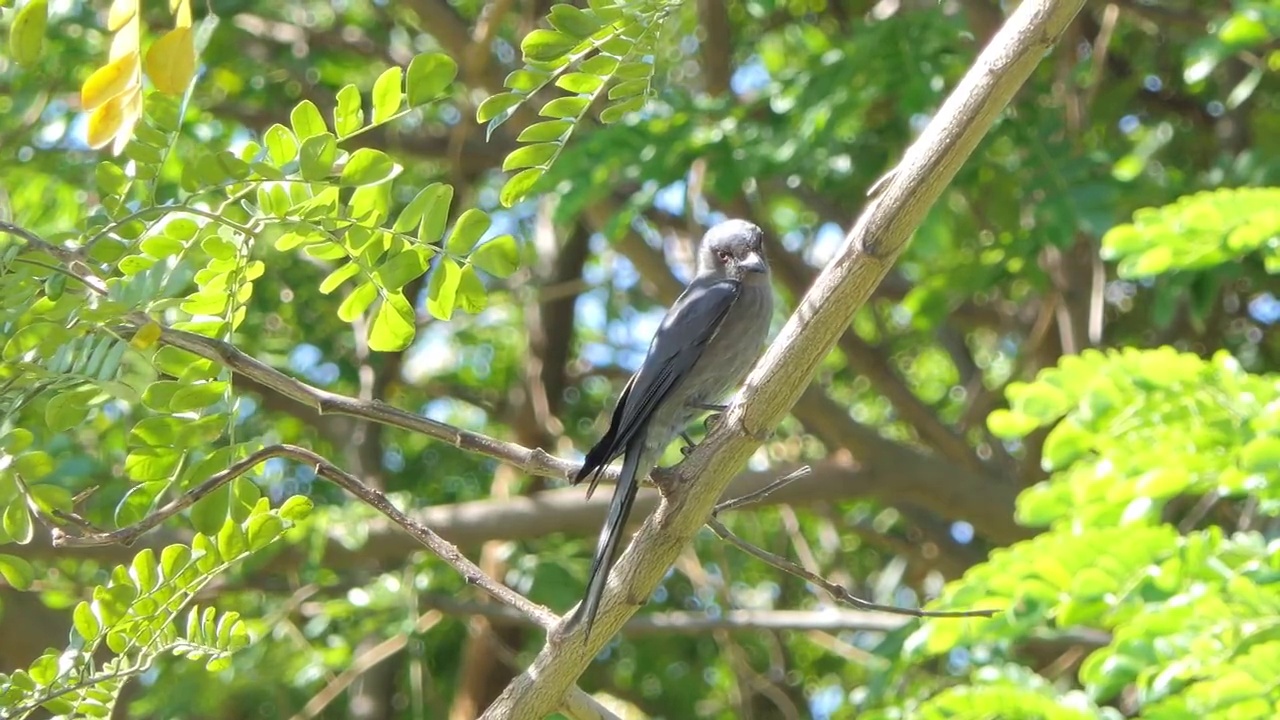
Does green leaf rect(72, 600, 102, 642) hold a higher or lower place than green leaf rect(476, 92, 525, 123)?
lower

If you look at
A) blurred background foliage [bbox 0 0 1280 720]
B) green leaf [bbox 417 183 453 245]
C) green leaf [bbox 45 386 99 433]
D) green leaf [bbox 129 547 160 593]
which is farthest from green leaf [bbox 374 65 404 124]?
blurred background foliage [bbox 0 0 1280 720]

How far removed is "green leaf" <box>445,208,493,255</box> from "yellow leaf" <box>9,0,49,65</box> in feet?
2.28

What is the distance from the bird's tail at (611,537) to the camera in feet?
8.36

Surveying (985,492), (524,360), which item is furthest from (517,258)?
(524,360)

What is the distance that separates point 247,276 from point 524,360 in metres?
6.49

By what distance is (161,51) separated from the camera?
1830 millimetres

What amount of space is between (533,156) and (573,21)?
0.25 metres

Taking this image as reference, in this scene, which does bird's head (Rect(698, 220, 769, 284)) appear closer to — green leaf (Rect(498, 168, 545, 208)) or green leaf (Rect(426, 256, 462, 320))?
green leaf (Rect(498, 168, 545, 208))

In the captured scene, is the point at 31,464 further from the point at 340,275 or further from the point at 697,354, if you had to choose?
the point at 697,354

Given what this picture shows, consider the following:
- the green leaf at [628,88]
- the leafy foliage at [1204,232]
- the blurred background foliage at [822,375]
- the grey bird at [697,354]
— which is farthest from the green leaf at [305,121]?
the leafy foliage at [1204,232]

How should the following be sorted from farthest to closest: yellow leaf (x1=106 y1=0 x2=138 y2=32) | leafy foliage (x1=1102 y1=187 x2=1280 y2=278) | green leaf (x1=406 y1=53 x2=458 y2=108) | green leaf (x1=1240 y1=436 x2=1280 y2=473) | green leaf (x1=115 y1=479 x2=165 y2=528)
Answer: leafy foliage (x1=1102 y1=187 x2=1280 y2=278)
green leaf (x1=1240 y1=436 x2=1280 y2=473)
green leaf (x1=115 y1=479 x2=165 y2=528)
green leaf (x1=406 y1=53 x2=458 y2=108)
yellow leaf (x1=106 y1=0 x2=138 y2=32)

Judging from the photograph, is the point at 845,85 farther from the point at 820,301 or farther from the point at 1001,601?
the point at 820,301

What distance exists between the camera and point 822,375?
896cm

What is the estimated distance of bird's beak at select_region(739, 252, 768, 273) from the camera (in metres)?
4.51
